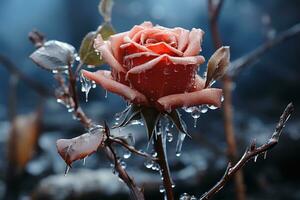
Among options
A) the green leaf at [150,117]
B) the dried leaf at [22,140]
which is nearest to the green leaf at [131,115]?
the green leaf at [150,117]

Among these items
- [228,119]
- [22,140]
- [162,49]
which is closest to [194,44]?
[162,49]

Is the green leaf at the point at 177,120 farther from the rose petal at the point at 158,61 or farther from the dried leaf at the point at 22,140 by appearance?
the dried leaf at the point at 22,140

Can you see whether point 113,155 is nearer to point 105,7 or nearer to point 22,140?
point 105,7

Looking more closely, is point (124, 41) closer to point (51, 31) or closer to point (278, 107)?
point (278, 107)

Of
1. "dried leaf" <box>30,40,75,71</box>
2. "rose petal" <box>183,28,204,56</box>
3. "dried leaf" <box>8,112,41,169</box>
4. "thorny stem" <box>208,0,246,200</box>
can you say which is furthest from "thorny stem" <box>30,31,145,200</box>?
"dried leaf" <box>8,112,41,169</box>

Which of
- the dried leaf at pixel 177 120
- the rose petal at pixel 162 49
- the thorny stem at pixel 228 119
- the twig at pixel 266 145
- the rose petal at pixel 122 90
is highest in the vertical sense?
the rose petal at pixel 162 49

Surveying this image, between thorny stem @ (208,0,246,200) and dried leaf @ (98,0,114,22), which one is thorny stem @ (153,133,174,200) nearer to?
dried leaf @ (98,0,114,22)
